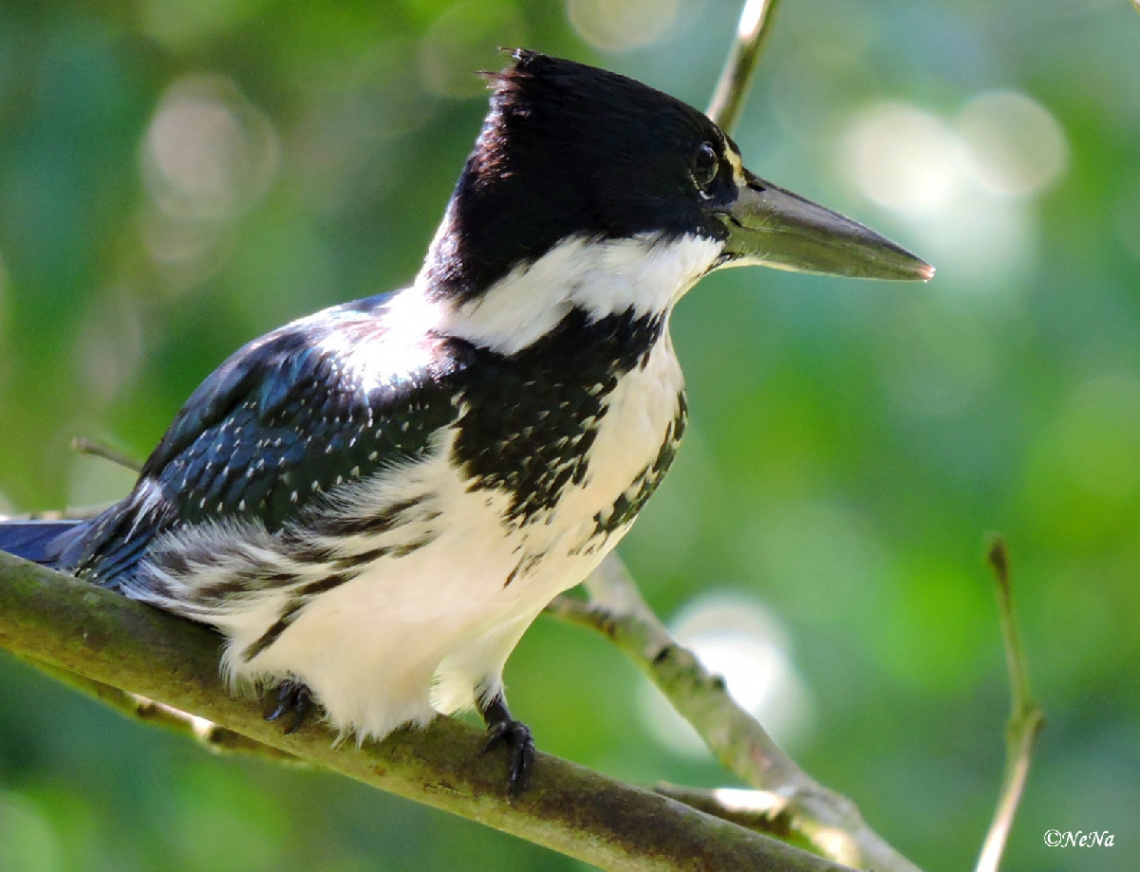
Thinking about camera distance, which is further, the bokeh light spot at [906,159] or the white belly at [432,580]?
the bokeh light spot at [906,159]

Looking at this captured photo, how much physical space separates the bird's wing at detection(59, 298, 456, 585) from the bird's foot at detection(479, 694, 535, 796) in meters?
0.48

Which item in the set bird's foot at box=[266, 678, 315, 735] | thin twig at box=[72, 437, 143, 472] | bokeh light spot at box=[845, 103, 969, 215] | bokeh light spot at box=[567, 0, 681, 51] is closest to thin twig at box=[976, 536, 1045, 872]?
bird's foot at box=[266, 678, 315, 735]

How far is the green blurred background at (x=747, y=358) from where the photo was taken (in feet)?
11.9

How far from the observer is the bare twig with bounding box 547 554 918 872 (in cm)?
243

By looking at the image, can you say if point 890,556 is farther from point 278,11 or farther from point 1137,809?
point 278,11

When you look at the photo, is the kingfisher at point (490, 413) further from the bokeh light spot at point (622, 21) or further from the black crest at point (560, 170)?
the bokeh light spot at point (622, 21)

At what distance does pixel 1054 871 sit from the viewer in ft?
13.0

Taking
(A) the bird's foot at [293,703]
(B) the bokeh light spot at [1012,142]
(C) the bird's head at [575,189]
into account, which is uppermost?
(B) the bokeh light spot at [1012,142]

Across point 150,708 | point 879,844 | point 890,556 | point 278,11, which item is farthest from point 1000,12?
point 150,708

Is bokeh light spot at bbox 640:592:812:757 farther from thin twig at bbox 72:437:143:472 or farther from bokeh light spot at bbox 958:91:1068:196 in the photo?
thin twig at bbox 72:437:143:472

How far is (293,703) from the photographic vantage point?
7.69ft

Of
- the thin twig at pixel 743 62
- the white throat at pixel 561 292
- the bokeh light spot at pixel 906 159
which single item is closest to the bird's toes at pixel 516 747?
the white throat at pixel 561 292

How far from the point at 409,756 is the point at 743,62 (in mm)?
1457

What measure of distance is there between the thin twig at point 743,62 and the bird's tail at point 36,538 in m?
A: 1.50
